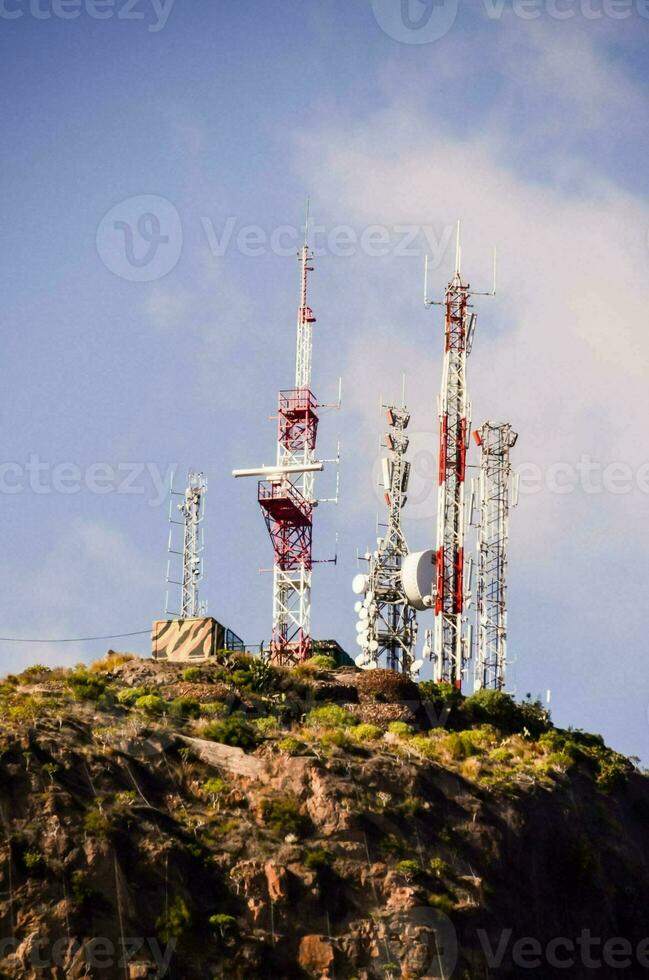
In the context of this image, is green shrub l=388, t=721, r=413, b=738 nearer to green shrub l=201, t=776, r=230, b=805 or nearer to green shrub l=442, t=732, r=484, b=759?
green shrub l=442, t=732, r=484, b=759

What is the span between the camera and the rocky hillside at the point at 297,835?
56781 millimetres

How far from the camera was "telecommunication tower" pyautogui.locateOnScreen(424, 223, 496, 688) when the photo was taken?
3305 inches

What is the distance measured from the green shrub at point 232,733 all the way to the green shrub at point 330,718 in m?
3.84

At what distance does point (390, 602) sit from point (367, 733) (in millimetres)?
17537

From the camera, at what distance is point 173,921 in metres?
57.0

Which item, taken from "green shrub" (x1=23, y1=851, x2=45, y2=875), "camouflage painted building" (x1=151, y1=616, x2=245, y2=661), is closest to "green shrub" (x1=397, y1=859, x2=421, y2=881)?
"green shrub" (x1=23, y1=851, x2=45, y2=875)

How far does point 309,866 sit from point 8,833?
34.7ft

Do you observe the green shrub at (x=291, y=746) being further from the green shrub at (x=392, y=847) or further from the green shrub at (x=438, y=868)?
the green shrub at (x=438, y=868)

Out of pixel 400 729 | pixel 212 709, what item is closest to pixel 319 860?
pixel 212 709

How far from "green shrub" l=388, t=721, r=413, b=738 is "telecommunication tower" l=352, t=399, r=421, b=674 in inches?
452

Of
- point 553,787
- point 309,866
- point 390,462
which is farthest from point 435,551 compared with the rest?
point 309,866

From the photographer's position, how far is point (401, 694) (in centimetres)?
7738

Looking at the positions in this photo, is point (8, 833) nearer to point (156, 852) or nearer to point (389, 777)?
point (156, 852)

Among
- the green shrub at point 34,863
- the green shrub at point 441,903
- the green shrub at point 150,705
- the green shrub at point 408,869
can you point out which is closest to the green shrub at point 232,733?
the green shrub at point 150,705
